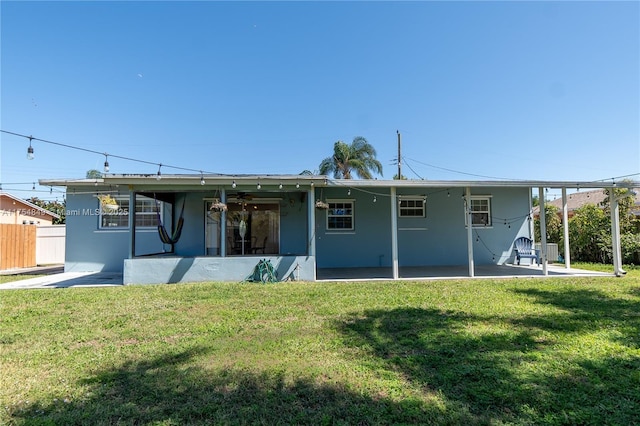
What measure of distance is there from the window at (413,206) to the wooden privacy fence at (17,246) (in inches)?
593

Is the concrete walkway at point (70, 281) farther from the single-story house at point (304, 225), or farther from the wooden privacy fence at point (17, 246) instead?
the wooden privacy fence at point (17, 246)

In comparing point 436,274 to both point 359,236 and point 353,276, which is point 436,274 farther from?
point 359,236

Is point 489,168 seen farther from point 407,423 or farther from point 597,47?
point 407,423

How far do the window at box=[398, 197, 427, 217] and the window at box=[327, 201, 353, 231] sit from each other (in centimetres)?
185

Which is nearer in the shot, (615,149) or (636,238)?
(636,238)

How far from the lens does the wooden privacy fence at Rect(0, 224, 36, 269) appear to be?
41.3 feet

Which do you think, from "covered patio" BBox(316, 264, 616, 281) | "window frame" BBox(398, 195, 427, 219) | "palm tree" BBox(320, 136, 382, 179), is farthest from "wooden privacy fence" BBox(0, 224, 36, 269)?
"palm tree" BBox(320, 136, 382, 179)

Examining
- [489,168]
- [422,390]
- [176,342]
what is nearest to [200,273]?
[176,342]

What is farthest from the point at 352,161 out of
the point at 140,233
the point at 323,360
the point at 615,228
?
the point at 323,360

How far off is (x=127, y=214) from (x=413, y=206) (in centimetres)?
976

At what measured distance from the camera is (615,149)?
50.0 feet

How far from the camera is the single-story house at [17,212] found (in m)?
17.8

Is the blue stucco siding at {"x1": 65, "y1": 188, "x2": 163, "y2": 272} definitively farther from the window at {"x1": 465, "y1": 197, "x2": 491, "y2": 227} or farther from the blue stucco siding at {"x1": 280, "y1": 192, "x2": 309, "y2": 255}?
the window at {"x1": 465, "y1": 197, "x2": 491, "y2": 227}

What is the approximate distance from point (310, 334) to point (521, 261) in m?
10.5
